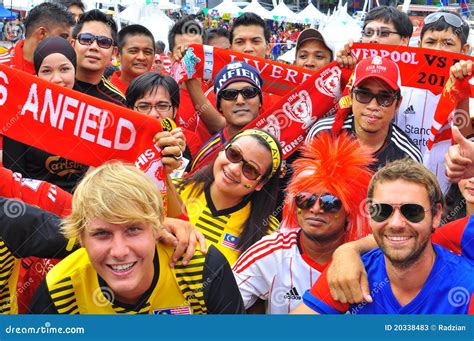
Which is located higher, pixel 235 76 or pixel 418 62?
pixel 418 62

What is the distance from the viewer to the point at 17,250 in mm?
2975

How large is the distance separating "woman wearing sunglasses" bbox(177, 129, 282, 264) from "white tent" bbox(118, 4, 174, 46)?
45.7ft

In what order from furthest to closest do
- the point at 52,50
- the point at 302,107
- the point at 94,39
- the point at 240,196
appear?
the point at 94,39, the point at 302,107, the point at 52,50, the point at 240,196

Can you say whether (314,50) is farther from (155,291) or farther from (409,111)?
(155,291)

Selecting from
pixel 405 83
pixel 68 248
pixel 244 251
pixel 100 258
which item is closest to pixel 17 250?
pixel 68 248

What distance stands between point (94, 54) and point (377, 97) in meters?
2.41

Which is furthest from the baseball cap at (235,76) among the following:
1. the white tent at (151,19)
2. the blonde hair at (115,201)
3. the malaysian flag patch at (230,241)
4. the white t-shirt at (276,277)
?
the white tent at (151,19)

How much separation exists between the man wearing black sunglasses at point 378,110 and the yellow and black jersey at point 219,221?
820mm

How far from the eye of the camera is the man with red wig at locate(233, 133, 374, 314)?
134 inches

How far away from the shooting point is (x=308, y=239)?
11.3 ft

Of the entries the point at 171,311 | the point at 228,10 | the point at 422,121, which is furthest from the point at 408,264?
the point at 228,10

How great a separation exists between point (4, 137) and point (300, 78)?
2526mm

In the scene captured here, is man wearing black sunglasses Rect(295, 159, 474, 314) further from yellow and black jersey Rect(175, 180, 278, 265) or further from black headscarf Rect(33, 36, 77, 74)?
black headscarf Rect(33, 36, 77, 74)

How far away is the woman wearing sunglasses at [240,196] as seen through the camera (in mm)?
3873
